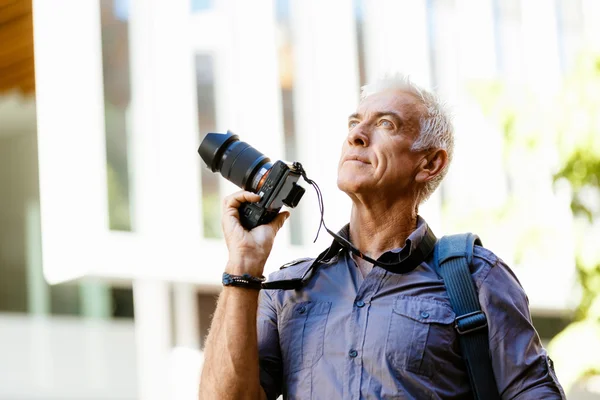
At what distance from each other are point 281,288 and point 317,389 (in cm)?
36

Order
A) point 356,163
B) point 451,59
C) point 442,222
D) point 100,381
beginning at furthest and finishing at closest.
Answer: point 451,59, point 442,222, point 100,381, point 356,163

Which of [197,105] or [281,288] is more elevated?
[197,105]

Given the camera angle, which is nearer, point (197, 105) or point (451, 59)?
point (197, 105)

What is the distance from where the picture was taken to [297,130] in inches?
316

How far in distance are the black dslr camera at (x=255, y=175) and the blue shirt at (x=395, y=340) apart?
0.83 ft

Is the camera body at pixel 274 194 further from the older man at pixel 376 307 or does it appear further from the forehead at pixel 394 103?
the forehead at pixel 394 103

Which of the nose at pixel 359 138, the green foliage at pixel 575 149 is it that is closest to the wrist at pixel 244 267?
the nose at pixel 359 138

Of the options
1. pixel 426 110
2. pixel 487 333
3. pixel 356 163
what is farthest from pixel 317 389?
pixel 426 110

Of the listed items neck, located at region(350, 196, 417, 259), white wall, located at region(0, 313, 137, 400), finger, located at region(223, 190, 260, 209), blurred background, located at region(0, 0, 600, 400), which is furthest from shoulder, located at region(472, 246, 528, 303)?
white wall, located at region(0, 313, 137, 400)

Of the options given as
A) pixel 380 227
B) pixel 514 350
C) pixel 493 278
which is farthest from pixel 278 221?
pixel 514 350

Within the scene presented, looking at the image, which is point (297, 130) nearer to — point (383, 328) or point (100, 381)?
point (100, 381)

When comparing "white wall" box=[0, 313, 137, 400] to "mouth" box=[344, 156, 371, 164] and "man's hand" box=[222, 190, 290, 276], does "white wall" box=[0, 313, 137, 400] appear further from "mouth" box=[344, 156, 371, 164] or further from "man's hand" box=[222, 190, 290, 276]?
"mouth" box=[344, 156, 371, 164]

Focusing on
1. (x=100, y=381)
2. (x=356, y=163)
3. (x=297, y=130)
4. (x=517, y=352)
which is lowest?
(x=100, y=381)

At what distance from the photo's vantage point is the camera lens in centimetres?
304
